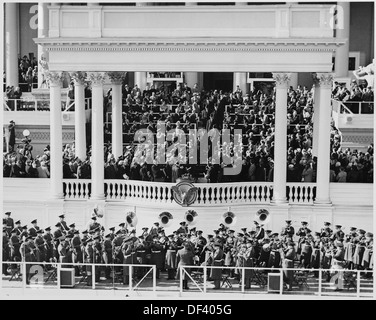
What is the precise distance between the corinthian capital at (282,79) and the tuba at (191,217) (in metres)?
2.92

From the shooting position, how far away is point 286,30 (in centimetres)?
2703

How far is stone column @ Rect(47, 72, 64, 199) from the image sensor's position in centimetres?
2766

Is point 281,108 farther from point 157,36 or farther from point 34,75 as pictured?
point 34,75

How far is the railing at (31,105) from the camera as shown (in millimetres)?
29047

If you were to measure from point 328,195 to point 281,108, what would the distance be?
193 cm

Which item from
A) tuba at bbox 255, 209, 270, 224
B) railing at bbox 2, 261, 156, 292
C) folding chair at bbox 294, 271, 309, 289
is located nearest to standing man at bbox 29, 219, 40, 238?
railing at bbox 2, 261, 156, 292

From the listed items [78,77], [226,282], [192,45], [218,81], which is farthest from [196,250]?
[218,81]

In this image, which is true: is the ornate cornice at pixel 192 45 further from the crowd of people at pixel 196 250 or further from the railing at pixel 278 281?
the railing at pixel 278 281

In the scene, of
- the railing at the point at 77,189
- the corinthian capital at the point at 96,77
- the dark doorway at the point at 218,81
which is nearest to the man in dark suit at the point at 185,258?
the railing at the point at 77,189

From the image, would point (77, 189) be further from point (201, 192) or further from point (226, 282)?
point (226, 282)

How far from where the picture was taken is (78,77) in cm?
2809

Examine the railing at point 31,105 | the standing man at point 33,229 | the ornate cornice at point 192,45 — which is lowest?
the standing man at point 33,229

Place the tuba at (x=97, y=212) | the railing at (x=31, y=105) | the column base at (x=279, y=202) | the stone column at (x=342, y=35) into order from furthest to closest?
the railing at (x=31, y=105)
the stone column at (x=342, y=35)
the tuba at (x=97, y=212)
the column base at (x=279, y=202)

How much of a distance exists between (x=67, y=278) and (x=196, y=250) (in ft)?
7.96
